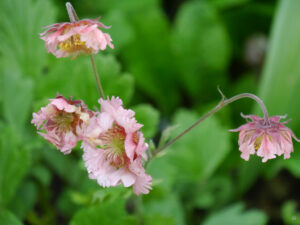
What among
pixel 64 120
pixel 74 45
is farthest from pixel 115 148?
pixel 74 45

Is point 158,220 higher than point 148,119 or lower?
lower

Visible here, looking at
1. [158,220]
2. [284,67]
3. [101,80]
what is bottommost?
[158,220]

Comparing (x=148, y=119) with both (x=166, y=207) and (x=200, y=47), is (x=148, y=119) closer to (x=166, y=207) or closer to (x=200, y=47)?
(x=166, y=207)

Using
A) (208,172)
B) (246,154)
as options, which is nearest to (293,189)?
(208,172)

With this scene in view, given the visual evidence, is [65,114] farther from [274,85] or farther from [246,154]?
[274,85]

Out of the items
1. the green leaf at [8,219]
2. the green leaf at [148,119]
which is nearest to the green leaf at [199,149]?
the green leaf at [148,119]

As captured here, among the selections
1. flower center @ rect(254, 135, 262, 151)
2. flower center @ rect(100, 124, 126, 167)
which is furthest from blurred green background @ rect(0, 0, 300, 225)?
flower center @ rect(254, 135, 262, 151)

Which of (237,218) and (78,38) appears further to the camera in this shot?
(237,218)
